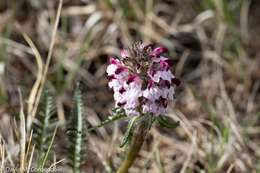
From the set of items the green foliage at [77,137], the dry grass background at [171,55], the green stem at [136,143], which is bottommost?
the green stem at [136,143]

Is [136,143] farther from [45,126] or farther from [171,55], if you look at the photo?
[171,55]

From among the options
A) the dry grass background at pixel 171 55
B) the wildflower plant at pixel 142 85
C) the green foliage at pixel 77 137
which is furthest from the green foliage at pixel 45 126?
the wildflower plant at pixel 142 85

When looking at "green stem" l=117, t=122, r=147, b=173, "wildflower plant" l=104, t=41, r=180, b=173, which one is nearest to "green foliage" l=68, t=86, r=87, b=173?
"green stem" l=117, t=122, r=147, b=173

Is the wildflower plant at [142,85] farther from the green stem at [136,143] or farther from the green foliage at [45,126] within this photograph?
the green foliage at [45,126]

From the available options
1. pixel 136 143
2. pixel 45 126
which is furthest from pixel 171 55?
pixel 136 143

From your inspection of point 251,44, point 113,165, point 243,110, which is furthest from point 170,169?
point 251,44
